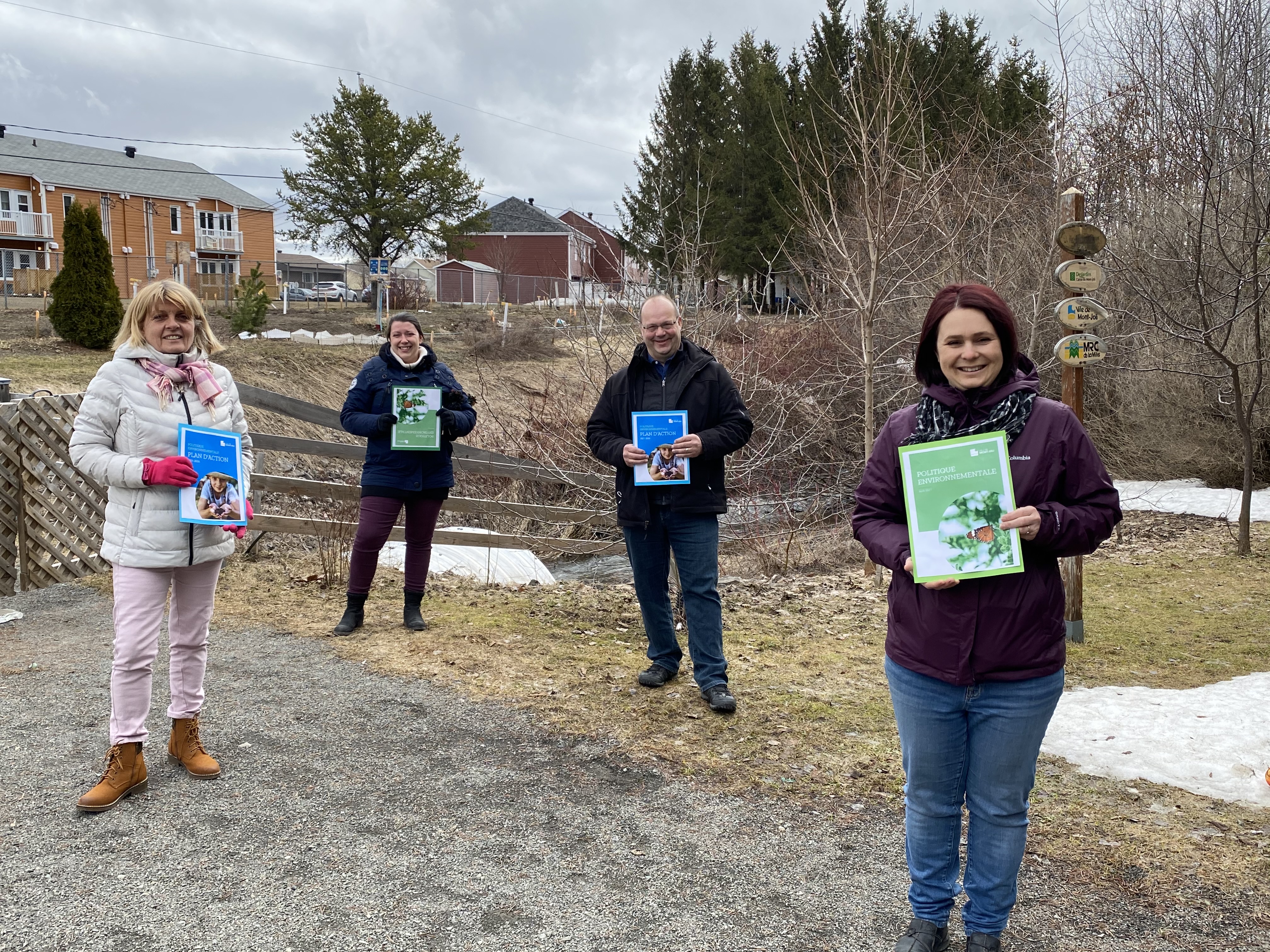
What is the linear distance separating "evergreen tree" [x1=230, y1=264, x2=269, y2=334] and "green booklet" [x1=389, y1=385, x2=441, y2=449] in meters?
21.6

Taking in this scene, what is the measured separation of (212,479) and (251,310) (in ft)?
78.7

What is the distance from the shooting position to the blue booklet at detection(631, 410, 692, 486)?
16.9ft

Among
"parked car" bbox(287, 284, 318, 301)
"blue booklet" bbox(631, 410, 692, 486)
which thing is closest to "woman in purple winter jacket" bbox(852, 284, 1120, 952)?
"blue booklet" bbox(631, 410, 692, 486)

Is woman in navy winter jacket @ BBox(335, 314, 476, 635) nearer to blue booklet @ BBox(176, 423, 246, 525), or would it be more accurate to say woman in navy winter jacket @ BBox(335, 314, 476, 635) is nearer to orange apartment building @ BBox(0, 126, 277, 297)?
blue booklet @ BBox(176, 423, 246, 525)

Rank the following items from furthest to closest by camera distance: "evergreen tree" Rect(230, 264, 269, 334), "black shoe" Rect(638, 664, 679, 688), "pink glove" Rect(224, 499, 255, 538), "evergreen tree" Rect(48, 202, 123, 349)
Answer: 1. "evergreen tree" Rect(230, 264, 269, 334)
2. "evergreen tree" Rect(48, 202, 123, 349)
3. "black shoe" Rect(638, 664, 679, 688)
4. "pink glove" Rect(224, 499, 255, 538)

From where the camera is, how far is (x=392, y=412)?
21.4ft

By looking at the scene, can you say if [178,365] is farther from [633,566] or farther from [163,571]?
[633,566]

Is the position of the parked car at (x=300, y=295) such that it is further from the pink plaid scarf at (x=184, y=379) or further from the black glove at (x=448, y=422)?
the pink plaid scarf at (x=184, y=379)

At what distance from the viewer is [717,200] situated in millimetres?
35031

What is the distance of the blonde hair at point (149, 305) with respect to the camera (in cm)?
416

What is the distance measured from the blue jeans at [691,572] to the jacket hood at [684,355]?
79 cm

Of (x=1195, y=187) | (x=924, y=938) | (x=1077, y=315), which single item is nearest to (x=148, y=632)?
(x=924, y=938)

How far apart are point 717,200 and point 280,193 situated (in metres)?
22.8

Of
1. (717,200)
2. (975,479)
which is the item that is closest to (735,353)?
(975,479)
